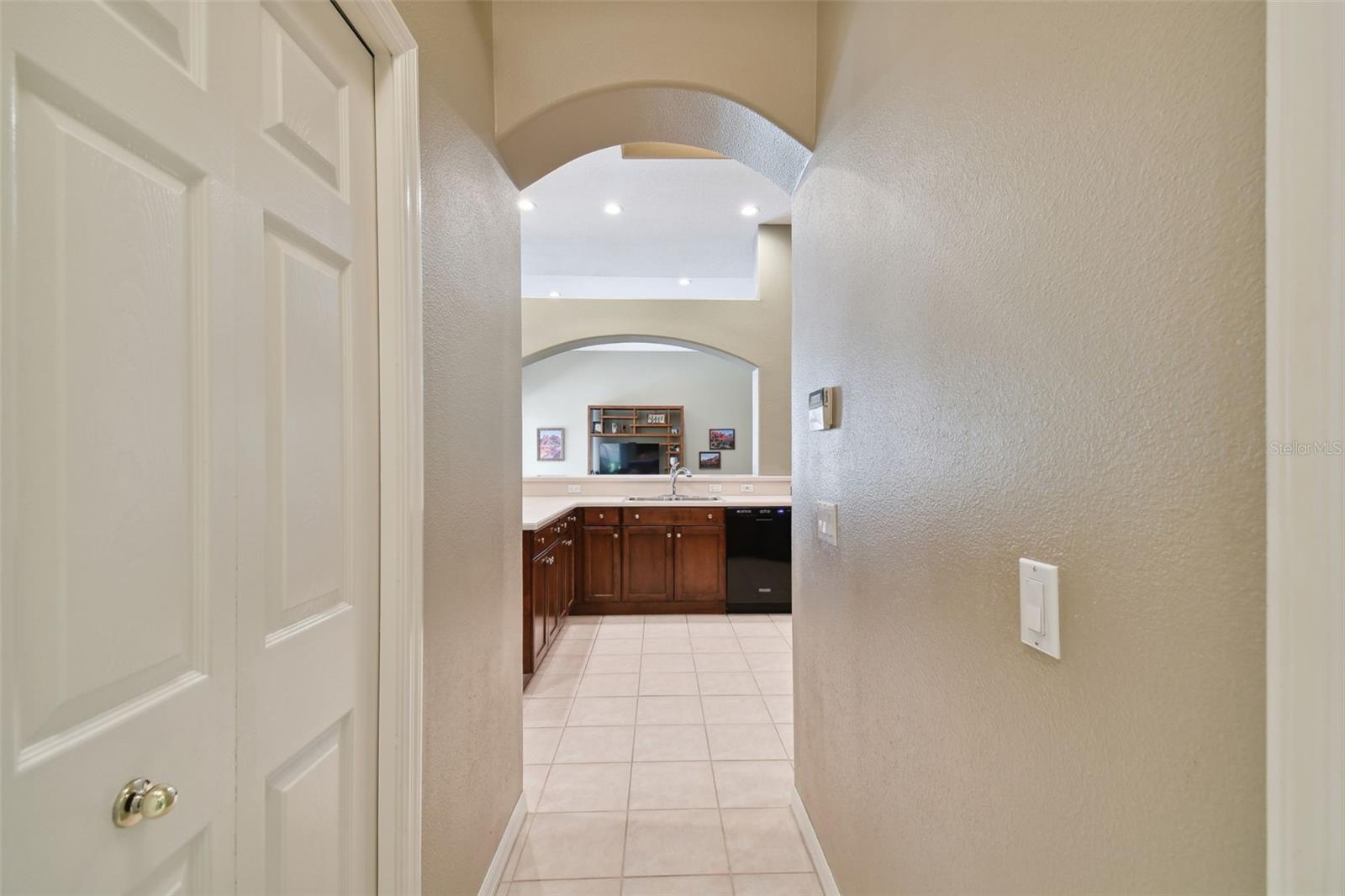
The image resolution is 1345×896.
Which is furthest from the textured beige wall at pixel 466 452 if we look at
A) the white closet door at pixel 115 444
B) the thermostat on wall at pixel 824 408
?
the thermostat on wall at pixel 824 408

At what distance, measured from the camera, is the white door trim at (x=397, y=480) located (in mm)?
1047

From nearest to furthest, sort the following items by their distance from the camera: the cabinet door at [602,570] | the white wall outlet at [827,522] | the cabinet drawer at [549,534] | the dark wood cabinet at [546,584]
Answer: the white wall outlet at [827,522] < the dark wood cabinet at [546,584] < the cabinet drawer at [549,534] < the cabinet door at [602,570]

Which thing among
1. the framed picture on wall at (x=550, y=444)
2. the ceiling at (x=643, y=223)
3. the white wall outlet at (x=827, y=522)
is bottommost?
the white wall outlet at (x=827, y=522)

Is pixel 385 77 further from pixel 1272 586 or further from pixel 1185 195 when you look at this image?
pixel 1272 586

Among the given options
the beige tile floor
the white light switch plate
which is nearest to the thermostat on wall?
the white light switch plate

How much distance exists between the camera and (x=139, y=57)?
1.94 feet

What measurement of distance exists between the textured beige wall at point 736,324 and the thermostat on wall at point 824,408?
3.27 m

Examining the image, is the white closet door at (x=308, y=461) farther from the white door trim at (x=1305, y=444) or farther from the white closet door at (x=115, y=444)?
the white door trim at (x=1305, y=444)

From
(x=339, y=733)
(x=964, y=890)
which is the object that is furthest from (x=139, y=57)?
(x=964, y=890)

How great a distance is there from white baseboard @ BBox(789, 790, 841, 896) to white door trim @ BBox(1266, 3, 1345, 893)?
4.59 ft

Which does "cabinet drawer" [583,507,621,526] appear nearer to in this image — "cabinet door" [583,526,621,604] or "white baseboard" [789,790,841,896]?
"cabinet door" [583,526,621,604]

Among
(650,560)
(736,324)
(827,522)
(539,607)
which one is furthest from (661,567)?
(827,522)

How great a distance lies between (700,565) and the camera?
442cm

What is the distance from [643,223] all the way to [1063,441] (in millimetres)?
4732
